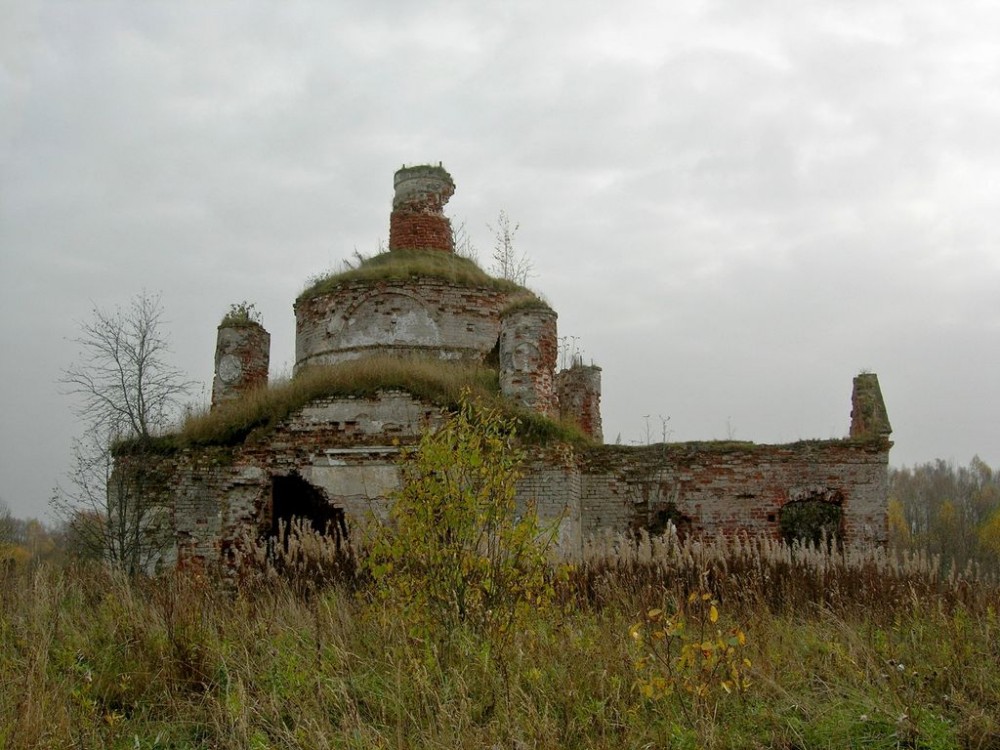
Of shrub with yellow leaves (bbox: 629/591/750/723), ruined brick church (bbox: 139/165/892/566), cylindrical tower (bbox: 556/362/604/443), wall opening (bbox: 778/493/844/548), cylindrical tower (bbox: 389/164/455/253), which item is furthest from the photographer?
cylindrical tower (bbox: 389/164/455/253)

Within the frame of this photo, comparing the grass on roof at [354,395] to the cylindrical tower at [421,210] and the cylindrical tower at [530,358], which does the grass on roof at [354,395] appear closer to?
the cylindrical tower at [530,358]

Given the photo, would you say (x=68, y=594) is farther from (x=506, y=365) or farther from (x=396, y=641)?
(x=506, y=365)

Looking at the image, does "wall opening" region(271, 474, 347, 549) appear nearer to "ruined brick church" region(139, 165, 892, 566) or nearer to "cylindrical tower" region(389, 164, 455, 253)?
"ruined brick church" region(139, 165, 892, 566)

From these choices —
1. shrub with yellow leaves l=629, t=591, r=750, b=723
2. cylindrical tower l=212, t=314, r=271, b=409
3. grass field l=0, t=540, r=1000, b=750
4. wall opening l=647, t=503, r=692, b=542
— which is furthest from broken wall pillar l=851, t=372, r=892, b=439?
cylindrical tower l=212, t=314, r=271, b=409

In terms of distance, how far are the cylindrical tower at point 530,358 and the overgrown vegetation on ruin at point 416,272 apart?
2.00 metres

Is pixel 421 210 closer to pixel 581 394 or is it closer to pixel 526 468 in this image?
pixel 581 394

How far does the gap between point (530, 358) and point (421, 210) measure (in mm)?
5367

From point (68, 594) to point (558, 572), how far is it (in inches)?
170

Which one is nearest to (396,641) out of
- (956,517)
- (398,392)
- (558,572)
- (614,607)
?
(558,572)

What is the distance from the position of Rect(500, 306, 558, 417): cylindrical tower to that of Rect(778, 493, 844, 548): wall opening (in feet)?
11.5

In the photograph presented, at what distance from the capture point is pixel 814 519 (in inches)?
486

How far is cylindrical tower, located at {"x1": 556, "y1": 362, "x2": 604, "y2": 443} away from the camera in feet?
52.7

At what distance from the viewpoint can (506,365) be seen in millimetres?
12344

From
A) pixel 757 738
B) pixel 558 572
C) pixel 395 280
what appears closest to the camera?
pixel 757 738
